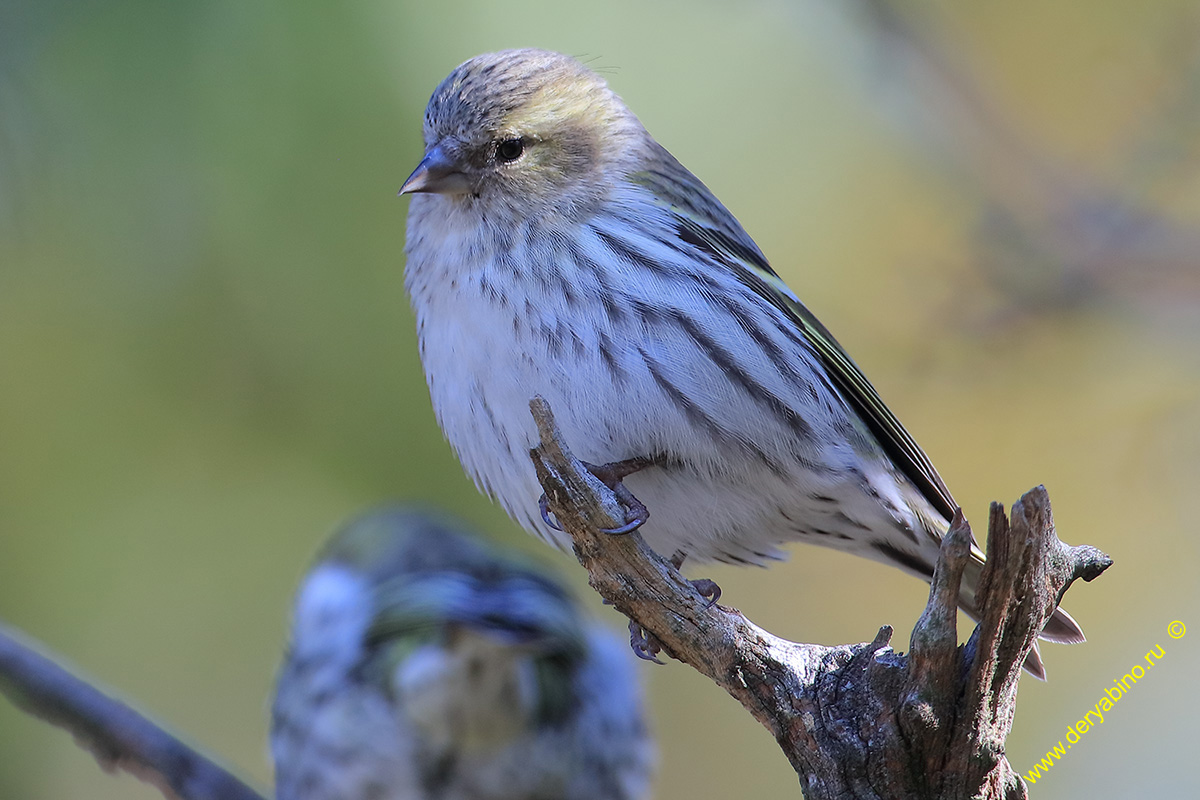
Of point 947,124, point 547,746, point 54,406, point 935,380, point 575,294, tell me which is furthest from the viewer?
point 54,406

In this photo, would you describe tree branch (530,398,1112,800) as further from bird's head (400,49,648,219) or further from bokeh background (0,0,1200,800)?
bokeh background (0,0,1200,800)

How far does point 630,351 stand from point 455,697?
1.18 metres

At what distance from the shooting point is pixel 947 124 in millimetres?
3986

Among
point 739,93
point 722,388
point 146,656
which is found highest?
point 739,93

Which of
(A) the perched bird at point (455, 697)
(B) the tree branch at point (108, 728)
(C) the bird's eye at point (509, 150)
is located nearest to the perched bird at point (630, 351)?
(C) the bird's eye at point (509, 150)

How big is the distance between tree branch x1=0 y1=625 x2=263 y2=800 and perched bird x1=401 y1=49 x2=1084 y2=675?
3.63 feet

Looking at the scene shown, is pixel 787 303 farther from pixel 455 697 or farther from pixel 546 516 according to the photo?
pixel 455 697

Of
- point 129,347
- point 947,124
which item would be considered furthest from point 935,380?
point 129,347

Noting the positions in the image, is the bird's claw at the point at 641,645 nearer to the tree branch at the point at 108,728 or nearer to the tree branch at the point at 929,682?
the tree branch at the point at 929,682

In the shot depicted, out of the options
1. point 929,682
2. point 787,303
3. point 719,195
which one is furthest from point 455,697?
point 719,195

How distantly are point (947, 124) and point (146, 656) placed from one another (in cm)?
391

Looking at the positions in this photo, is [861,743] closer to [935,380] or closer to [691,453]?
[691,453]

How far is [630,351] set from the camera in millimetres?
2291

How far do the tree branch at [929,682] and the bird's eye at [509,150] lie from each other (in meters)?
1.20
